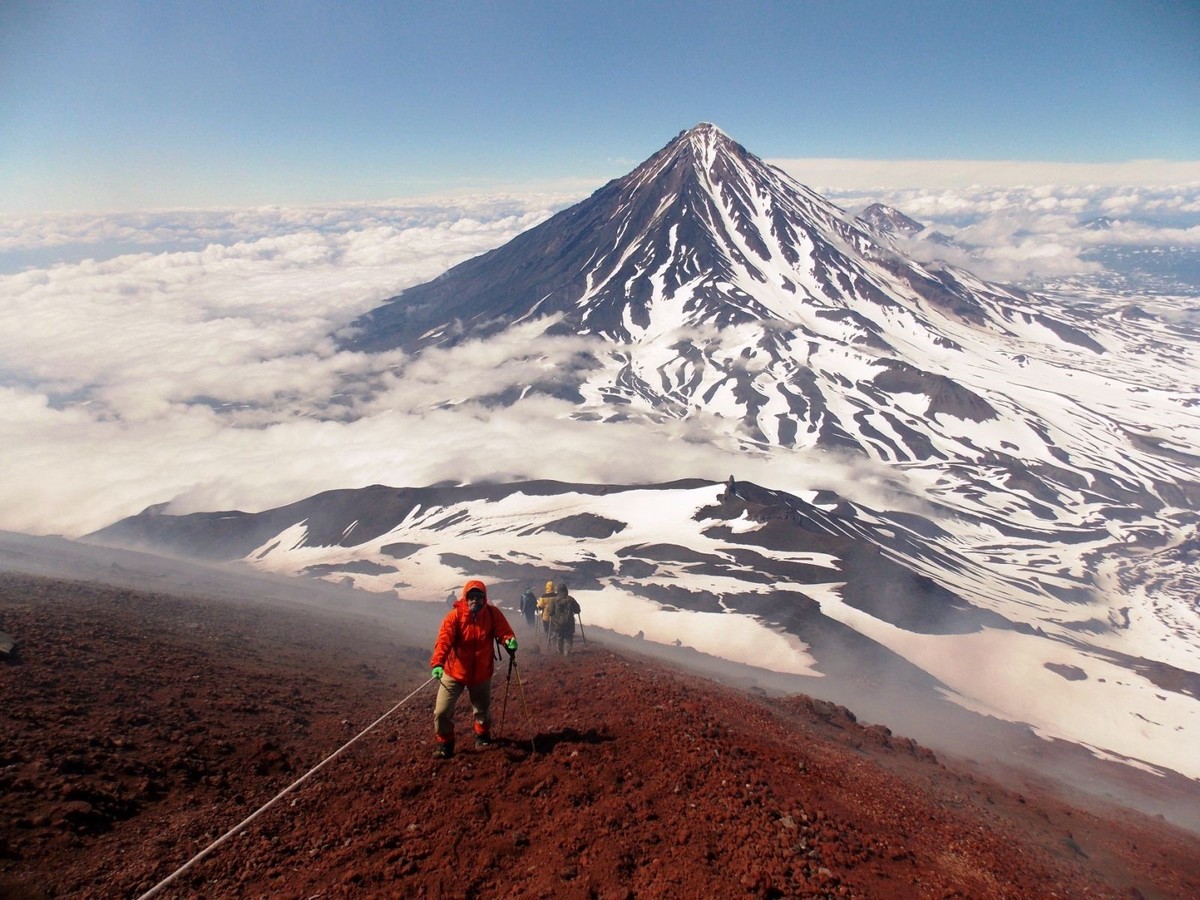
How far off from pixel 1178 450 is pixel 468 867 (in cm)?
17395

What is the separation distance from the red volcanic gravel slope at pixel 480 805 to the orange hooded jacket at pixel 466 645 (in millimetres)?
1008

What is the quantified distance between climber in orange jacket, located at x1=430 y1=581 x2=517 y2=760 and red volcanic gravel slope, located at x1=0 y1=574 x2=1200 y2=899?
345 mm

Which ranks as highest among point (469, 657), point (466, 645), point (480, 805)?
point (466, 645)

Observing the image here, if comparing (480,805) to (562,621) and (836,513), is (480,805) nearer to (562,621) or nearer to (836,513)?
(562,621)

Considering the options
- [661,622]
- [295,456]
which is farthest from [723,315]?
[661,622]

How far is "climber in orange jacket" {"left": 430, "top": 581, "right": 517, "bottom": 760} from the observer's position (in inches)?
293

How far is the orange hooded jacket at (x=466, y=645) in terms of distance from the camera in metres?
7.52

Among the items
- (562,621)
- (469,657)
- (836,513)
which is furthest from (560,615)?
(836,513)

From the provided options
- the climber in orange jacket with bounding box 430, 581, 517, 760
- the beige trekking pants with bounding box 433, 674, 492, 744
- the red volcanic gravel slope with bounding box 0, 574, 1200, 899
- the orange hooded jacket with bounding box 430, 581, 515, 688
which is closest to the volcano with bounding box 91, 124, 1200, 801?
the red volcanic gravel slope with bounding box 0, 574, 1200, 899

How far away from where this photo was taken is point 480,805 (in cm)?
645

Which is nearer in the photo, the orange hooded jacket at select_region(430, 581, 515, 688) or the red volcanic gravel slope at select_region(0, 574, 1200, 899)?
the red volcanic gravel slope at select_region(0, 574, 1200, 899)

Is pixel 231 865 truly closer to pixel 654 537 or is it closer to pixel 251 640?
pixel 251 640

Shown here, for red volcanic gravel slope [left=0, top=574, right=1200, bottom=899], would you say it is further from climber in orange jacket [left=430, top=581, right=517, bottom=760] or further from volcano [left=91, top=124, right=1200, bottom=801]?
volcano [left=91, top=124, right=1200, bottom=801]

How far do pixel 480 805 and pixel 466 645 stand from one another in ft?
5.91
